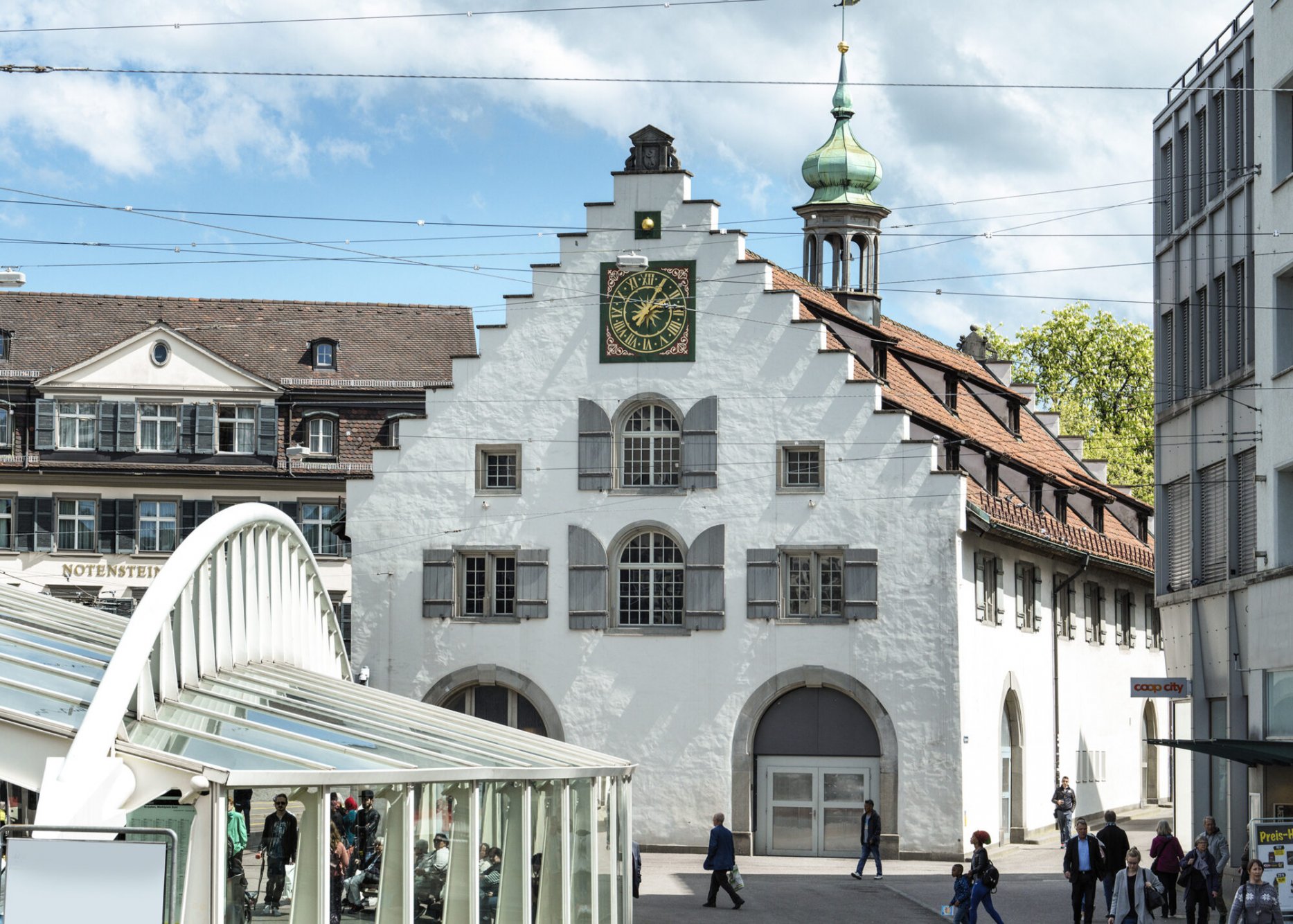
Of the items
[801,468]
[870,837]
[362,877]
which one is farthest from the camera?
[801,468]

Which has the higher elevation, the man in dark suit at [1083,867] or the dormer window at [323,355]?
the dormer window at [323,355]

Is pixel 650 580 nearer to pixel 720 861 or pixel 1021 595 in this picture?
pixel 1021 595

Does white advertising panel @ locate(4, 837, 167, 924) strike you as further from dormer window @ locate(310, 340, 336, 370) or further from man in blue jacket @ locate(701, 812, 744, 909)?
dormer window @ locate(310, 340, 336, 370)

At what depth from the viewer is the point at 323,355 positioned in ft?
186

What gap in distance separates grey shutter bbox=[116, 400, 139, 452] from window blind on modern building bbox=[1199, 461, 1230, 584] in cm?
3149

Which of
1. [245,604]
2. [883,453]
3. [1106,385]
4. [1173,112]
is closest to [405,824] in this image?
[245,604]

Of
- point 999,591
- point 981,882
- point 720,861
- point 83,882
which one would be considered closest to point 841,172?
point 999,591

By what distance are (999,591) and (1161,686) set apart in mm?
10617

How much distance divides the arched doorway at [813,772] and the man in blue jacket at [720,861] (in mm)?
9912

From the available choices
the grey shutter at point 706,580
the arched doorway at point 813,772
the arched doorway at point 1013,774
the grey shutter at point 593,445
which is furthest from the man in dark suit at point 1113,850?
the grey shutter at point 593,445

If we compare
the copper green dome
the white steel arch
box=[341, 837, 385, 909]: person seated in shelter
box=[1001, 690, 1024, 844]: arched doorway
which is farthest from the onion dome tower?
box=[341, 837, 385, 909]: person seated in shelter

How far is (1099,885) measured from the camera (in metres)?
34.1

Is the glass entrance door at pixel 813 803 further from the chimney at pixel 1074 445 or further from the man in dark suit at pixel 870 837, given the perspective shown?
the chimney at pixel 1074 445

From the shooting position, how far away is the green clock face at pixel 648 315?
4062cm
